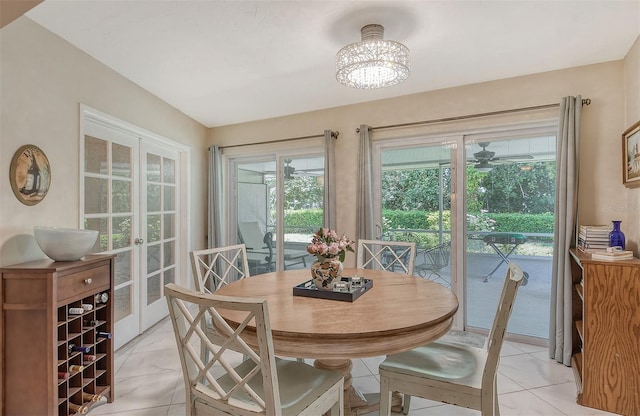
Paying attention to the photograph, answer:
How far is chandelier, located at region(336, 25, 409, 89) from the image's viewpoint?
1.99 meters

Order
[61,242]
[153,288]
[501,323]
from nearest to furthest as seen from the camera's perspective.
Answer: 1. [501,323]
2. [61,242]
3. [153,288]

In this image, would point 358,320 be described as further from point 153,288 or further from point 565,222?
point 153,288

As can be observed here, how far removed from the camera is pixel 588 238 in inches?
92.1

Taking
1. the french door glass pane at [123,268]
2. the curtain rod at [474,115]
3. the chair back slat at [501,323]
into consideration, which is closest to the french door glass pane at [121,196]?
the french door glass pane at [123,268]

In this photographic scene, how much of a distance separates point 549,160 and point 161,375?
3.61 meters

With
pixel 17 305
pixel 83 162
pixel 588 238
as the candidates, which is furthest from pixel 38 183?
pixel 588 238

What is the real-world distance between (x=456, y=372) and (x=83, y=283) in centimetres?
212

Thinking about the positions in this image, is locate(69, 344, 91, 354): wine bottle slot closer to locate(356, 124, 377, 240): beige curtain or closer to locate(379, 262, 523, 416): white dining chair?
locate(379, 262, 523, 416): white dining chair

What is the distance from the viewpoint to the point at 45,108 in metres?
2.17

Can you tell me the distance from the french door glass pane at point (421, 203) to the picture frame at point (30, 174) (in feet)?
9.32

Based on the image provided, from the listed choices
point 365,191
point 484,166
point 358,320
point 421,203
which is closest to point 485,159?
point 484,166

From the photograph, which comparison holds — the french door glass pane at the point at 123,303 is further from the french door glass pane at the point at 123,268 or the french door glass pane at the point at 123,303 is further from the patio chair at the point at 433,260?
the patio chair at the point at 433,260

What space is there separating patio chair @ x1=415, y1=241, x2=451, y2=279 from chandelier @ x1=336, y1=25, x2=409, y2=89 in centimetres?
179

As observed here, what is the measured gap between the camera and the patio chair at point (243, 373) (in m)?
1.06
